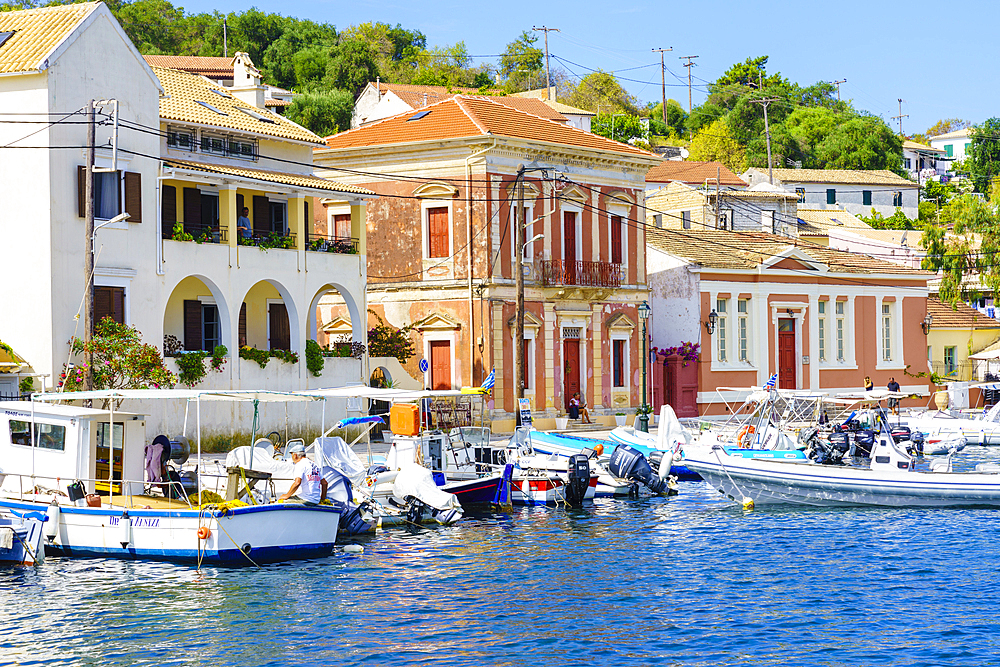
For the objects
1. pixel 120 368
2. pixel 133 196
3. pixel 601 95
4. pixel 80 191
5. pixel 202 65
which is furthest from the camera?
pixel 601 95

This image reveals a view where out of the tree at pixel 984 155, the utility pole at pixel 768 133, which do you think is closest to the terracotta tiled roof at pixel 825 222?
the utility pole at pixel 768 133

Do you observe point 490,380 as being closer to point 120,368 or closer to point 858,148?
point 120,368

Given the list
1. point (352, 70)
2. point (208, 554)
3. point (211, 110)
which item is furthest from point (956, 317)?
point (352, 70)

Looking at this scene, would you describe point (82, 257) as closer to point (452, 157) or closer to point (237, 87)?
point (452, 157)

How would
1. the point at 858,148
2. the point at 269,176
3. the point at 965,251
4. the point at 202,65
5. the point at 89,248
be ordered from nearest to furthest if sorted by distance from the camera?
the point at 89,248 < the point at 269,176 < the point at 965,251 < the point at 202,65 < the point at 858,148

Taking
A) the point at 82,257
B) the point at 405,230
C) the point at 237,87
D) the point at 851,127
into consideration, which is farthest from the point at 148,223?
the point at 851,127

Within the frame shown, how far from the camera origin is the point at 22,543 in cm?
2188

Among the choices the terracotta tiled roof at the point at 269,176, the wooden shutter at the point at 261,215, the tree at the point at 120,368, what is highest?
the terracotta tiled roof at the point at 269,176

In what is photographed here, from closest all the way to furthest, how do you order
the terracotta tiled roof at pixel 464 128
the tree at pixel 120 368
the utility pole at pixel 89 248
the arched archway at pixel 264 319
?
the utility pole at pixel 89 248 < the tree at pixel 120 368 < the arched archway at pixel 264 319 < the terracotta tiled roof at pixel 464 128

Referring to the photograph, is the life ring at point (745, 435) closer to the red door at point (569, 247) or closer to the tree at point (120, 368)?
the red door at point (569, 247)

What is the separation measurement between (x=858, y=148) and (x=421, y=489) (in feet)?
276

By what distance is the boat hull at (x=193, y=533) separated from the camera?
2170 cm

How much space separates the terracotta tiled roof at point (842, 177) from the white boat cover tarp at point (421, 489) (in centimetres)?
6638

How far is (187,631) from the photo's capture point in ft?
56.8
